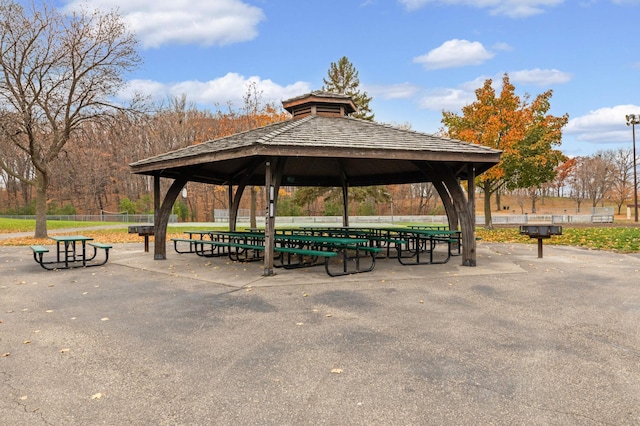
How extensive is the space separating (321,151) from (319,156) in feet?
0.38

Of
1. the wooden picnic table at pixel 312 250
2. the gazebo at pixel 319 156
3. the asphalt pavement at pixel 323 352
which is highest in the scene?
the gazebo at pixel 319 156

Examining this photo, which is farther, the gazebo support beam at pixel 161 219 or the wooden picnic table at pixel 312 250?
the gazebo support beam at pixel 161 219

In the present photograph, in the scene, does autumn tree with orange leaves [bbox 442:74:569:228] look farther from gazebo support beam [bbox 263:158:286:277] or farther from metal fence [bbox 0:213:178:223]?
metal fence [bbox 0:213:178:223]

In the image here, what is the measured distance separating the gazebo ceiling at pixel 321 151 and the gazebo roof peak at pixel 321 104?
31 millimetres

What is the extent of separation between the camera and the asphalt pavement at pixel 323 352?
9.49 feet

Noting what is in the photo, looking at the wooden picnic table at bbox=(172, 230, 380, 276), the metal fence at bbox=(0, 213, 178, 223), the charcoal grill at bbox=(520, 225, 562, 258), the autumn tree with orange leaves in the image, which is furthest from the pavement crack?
the metal fence at bbox=(0, 213, 178, 223)

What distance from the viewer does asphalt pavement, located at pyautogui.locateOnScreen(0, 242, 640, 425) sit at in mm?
2893

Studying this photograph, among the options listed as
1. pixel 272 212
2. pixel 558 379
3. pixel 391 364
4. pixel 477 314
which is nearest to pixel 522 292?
pixel 477 314

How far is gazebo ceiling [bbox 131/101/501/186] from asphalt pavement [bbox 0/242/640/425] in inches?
103

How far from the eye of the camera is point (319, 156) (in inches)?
319

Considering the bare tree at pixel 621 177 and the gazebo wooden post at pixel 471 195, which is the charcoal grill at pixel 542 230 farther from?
the bare tree at pixel 621 177

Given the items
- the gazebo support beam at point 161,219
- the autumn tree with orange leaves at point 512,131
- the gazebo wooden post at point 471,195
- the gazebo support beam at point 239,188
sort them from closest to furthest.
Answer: the gazebo wooden post at point 471,195
the gazebo support beam at point 161,219
the gazebo support beam at point 239,188
the autumn tree with orange leaves at point 512,131

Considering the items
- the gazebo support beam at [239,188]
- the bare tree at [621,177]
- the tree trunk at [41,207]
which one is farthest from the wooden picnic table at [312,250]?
the bare tree at [621,177]

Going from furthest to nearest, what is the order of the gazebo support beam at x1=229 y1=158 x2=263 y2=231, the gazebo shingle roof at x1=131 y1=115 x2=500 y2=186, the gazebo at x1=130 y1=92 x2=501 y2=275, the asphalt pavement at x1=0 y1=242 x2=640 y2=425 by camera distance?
1. the gazebo support beam at x1=229 y1=158 x2=263 y2=231
2. the gazebo at x1=130 y1=92 x2=501 y2=275
3. the gazebo shingle roof at x1=131 y1=115 x2=500 y2=186
4. the asphalt pavement at x1=0 y1=242 x2=640 y2=425
